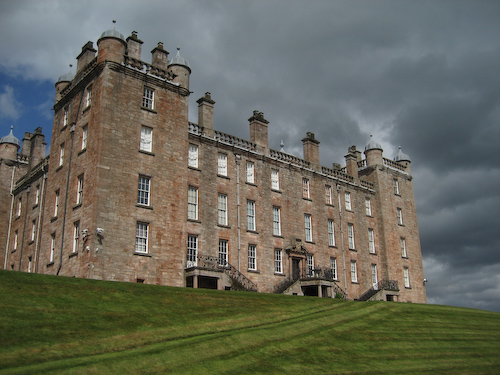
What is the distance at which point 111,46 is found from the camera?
3272cm

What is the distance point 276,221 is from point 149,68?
15.4 metres

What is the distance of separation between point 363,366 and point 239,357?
4481 millimetres

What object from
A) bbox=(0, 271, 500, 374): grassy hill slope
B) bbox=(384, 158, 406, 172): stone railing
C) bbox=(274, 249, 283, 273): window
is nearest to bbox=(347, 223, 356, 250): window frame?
bbox=(274, 249, 283, 273): window

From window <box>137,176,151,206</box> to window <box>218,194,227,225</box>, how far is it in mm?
6833

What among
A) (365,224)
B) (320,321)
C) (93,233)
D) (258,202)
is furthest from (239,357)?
(365,224)

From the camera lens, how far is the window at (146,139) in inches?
1299

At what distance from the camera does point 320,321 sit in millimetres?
23312

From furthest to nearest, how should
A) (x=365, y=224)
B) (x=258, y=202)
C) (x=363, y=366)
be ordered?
(x=365, y=224), (x=258, y=202), (x=363, y=366)

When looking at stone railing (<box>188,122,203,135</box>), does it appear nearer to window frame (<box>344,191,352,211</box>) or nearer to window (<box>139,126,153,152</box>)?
window (<box>139,126,153,152</box>)

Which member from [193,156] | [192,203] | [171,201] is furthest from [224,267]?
[193,156]

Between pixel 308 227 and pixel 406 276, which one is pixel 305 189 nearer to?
pixel 308 227

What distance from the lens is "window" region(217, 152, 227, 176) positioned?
38.6 metres

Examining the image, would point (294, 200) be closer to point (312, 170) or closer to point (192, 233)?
point (312, 170)

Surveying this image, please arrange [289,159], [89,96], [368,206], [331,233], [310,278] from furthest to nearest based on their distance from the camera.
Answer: [368,206] < [331,233] < [289,159] < [310,278] < [89,96]
